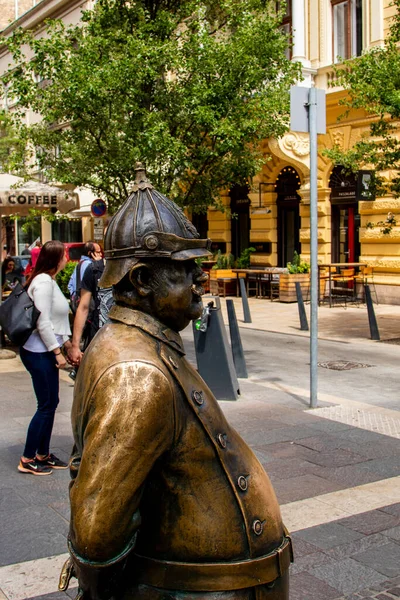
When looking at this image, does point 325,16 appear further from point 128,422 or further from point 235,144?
point 128,422

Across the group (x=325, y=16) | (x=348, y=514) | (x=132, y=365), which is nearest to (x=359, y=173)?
(x=325, y=16)

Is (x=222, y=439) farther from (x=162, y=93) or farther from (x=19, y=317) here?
(x=162, y=93)

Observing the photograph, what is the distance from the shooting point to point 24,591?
3.68m

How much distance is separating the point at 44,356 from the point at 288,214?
726 inches

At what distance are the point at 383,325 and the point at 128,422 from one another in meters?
13.9

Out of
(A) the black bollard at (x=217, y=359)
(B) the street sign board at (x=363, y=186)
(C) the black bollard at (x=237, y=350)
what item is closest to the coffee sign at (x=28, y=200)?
(C) the black bollard at (x=237, y=350)

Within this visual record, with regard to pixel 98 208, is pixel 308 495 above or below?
below

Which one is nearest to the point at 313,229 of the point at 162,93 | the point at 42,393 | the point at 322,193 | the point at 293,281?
the point at 42,393

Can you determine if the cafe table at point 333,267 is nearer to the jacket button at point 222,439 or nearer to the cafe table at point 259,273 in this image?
the cafe table at point 259,273

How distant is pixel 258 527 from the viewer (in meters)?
1.86

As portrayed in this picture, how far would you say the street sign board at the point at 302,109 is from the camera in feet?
24.4

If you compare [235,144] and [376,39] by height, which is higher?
[376,39]

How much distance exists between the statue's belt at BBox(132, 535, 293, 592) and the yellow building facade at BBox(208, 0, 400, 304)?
17339mm

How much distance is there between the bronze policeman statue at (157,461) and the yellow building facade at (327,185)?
56.5ft
